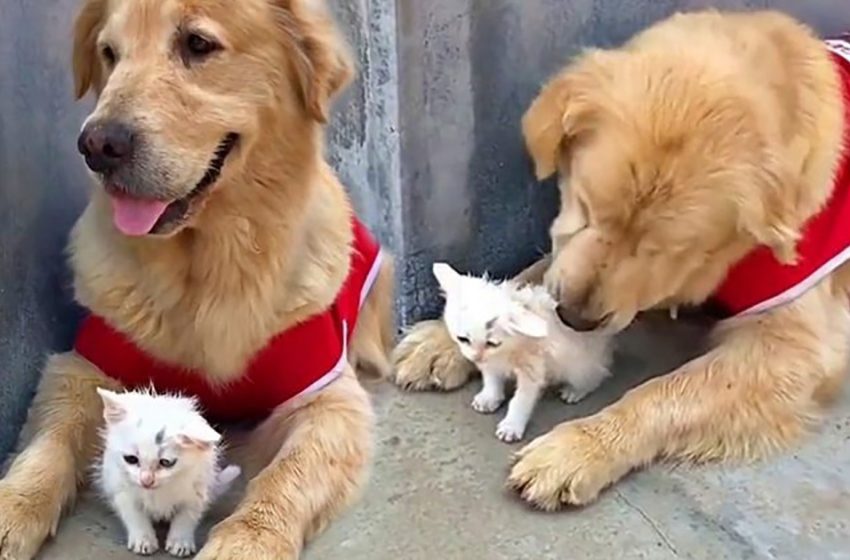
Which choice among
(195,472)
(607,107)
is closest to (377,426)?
(195,472)

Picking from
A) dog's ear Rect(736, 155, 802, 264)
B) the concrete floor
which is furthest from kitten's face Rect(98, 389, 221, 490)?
dog's ear Rect(736, 155, 802, 264)

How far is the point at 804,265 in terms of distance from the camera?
330cm

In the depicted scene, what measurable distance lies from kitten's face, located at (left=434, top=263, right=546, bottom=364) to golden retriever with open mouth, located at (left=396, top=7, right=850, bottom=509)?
97 millimetres

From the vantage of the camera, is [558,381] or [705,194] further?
[558,381]

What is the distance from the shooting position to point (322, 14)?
9.81 ft

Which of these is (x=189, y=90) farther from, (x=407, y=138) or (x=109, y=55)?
(x=407, y=138)

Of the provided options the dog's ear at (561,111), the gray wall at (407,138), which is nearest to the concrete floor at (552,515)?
the gray wall at (407,138)

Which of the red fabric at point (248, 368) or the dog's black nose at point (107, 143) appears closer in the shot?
the dog's black nose at point (107, 143)

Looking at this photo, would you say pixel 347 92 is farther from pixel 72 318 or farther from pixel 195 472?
pixel 195 472

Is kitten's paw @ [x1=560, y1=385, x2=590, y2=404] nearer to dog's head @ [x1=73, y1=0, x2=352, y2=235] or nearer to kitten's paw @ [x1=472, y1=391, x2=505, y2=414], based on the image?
kitten's paw @ [x1=472, y1=391, x2=505, y2=414]

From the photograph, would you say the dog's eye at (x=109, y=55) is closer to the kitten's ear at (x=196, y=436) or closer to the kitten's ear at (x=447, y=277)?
the kitten's ear at (x=196, y=436)

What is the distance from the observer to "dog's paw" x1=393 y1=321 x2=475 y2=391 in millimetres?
3516

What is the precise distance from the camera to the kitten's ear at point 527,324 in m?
3.16

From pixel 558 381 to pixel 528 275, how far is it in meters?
0.39
